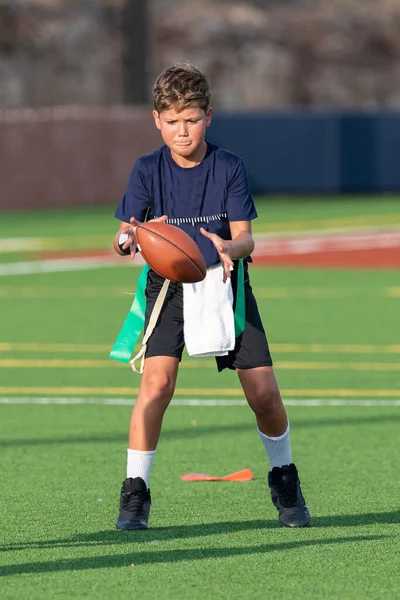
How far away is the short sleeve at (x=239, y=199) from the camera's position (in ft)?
22.9

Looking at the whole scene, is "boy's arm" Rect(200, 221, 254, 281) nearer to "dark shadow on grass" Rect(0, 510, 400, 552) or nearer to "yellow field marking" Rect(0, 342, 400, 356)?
"dark shadow on grass" Rect(0, 510, 400, 552)

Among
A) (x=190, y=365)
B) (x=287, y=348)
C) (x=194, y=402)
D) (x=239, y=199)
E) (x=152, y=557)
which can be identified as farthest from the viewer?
(x=287, y=348)

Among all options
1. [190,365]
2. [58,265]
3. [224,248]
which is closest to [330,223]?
[58,265]

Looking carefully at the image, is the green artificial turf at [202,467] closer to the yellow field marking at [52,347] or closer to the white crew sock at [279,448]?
the yellow field marking at [52,347]

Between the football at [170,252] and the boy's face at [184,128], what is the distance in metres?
0.38

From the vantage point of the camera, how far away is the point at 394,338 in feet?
47.1

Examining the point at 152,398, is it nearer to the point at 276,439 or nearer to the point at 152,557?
the point at 276,439

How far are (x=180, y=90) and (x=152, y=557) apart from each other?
81.4 inches

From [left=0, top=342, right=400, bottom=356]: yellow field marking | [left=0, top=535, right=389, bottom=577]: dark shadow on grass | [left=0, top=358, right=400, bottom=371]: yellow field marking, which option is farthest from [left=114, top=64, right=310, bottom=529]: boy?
[left=0, top=342, right=400, bottom=356]: yellow field marking

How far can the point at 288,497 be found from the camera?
7.16 metres

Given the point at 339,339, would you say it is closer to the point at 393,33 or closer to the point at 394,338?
the point at 394,338

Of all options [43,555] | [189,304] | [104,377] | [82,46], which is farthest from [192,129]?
[82,46]

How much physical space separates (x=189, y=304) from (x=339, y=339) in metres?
7.43

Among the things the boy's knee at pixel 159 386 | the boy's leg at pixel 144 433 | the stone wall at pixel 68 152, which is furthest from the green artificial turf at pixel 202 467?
the stone wall at pixel 68 152
